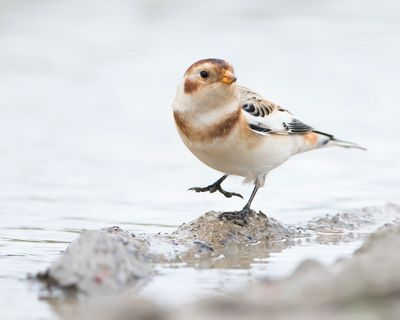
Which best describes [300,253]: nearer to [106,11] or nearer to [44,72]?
[44,72]

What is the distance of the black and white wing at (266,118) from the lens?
24.2 ft

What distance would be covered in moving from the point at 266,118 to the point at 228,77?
2.18ft

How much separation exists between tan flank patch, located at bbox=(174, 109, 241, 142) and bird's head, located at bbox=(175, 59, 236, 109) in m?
0.13

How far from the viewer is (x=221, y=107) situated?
7.14 meters

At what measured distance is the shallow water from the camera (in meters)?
8.00

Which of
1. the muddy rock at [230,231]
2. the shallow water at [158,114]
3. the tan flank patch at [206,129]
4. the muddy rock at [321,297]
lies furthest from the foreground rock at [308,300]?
the tan flank patch at [206,129]

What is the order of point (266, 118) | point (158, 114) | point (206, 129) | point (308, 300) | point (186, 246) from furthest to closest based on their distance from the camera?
point (158, 114) < point (266, 118) < point (206, 129) < point (186, 246) < point (308, 300)

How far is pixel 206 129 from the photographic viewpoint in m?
7.02

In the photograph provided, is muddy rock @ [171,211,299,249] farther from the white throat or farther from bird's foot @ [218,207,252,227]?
the white throat

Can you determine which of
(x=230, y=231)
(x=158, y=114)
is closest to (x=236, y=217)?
(x=230, y=231)

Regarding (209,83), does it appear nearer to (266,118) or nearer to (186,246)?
(266,118)

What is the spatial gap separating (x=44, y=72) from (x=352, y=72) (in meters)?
4.31

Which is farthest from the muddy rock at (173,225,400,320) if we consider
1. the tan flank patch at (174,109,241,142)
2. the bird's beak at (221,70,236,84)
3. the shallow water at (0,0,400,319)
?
the bird's beak at (221,70,236,84)

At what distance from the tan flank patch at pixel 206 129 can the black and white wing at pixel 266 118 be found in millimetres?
216
